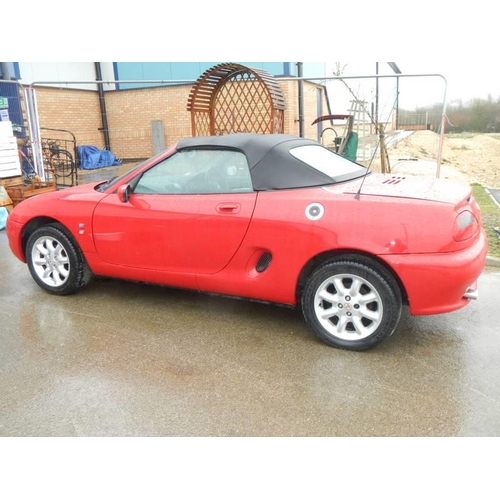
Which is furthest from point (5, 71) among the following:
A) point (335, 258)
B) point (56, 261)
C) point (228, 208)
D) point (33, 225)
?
point (335, 258)

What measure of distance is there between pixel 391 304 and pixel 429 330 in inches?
30.0

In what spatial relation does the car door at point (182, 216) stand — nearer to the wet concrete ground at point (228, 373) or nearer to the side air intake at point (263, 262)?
the side air intake at point (263, 262)

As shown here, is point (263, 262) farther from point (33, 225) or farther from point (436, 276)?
point (33, 225)

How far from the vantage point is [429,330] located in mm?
3879

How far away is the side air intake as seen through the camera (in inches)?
147

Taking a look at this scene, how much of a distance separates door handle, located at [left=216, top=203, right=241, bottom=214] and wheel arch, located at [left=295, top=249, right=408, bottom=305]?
691 mm

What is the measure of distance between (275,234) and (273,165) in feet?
1.95

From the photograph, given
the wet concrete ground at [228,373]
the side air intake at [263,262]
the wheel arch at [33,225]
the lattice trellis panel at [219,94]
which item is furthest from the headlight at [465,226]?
the lattice trellis panel at [219,94]

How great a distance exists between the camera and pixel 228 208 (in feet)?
12.5

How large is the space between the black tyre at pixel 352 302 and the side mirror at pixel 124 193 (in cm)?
176

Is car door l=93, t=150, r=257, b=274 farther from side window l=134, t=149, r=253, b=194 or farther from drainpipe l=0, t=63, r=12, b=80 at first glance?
drainpipe l=0, t=63, r=12, b=80

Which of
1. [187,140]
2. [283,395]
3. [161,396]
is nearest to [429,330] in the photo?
[283,395]

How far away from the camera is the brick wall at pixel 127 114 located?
16781 millimetres

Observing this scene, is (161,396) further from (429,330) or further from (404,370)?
(429,330)
